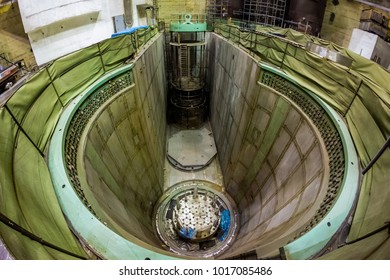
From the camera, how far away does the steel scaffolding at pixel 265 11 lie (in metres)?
10.3

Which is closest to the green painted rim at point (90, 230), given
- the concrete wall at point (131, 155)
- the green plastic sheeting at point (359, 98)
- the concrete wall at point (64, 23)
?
the concrete wall at point (131, 155)

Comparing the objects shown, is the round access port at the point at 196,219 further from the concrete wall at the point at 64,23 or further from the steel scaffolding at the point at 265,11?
the steel scaffolding at the point at 265,11

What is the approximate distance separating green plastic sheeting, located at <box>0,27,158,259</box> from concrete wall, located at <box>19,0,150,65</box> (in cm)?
479

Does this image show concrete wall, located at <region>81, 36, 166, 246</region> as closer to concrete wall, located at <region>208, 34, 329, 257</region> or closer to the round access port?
the round access port

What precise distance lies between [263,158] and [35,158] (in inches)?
198

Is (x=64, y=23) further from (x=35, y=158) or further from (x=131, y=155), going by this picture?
(x=35, y=158)

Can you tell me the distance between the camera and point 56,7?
8539 mm

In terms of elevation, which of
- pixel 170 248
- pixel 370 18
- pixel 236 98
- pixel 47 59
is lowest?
pixel 170 248

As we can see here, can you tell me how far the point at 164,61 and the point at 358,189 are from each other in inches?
359

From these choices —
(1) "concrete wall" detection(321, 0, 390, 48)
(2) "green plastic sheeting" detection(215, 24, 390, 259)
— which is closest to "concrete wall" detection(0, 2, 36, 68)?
(2) "green plastic sheeting" detection(215, 24, 390, 259)

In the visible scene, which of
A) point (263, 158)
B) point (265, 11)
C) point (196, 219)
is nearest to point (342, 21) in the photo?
point (265, 11)

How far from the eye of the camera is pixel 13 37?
27.9 feet

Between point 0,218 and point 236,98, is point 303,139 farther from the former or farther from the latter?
point 0,218
